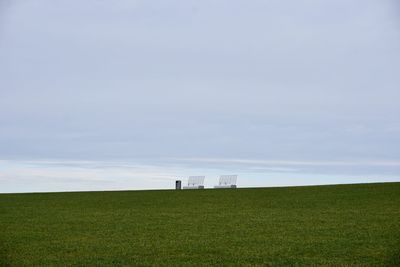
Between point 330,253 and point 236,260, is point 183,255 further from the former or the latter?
point 330,253

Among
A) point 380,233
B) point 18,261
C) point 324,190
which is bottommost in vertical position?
point 18,261

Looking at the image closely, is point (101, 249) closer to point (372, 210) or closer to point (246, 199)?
point (372, 210)

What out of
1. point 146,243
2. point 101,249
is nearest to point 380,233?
point 146,243

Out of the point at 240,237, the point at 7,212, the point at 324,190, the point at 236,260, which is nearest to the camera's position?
the point at 236,260

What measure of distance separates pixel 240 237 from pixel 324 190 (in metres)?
23.4

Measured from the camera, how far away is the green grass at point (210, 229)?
64.2ft

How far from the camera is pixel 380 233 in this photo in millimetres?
23953

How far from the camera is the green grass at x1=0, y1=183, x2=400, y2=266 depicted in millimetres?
19562

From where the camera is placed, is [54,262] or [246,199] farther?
[246,199]

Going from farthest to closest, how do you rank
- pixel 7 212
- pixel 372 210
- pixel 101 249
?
1. pixel 7 212
2. pixel 372 210
3. pixel 101 249

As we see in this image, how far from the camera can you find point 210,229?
Answer: 26250 millimetres

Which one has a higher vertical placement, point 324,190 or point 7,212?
point 324,190

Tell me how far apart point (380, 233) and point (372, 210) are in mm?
8656

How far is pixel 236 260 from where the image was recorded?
62.5 feet
